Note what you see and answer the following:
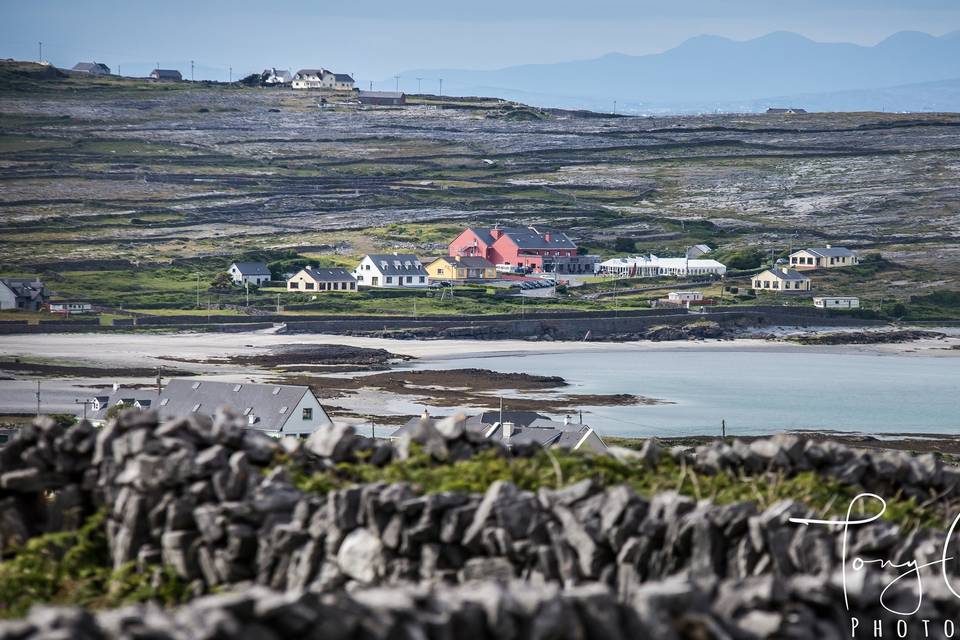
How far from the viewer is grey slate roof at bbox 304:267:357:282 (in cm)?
10925

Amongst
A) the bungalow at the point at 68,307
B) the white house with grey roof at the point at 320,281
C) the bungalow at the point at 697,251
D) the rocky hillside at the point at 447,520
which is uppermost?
the bungalow at the point at 697,251

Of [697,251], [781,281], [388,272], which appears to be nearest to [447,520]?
[388,272]

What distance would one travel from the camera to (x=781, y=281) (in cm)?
11544

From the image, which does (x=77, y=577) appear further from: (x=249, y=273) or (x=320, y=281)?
(x=249, y=273)

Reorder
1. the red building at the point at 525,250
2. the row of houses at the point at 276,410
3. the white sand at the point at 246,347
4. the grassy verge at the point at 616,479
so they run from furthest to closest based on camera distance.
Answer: the red building at the point at 525,250, the white sand at the point at 246,347, the row of houses at the point at 276,410, the grassy verge at the point at 616,479

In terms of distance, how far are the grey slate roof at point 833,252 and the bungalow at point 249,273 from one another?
1710 inches

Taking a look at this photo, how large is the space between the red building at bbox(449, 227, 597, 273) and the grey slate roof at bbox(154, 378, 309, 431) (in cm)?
8411

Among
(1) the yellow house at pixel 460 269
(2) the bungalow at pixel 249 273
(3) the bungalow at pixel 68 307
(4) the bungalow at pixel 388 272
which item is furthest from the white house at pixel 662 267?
(3) the bungalow at pixel 68 307

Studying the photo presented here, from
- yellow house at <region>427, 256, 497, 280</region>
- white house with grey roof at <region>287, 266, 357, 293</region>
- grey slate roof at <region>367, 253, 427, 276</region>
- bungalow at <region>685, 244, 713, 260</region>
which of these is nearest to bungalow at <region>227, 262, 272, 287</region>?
white house with grey roof at <region>287, 266, 357, 293</region>

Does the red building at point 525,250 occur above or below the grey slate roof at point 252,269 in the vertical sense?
above

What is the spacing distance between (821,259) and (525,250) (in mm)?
23276

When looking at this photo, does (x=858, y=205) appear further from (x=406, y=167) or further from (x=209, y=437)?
(x=209, y=437)

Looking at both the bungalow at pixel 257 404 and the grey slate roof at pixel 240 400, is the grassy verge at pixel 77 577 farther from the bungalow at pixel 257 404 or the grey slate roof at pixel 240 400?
the grey slate roof at pixel 240 400

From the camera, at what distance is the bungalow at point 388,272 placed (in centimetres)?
11212
